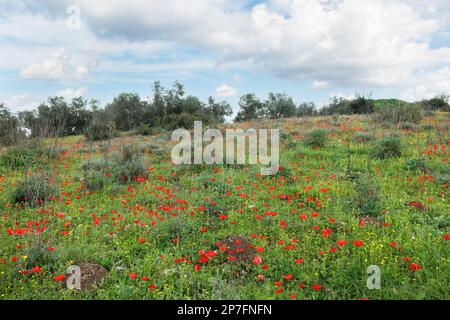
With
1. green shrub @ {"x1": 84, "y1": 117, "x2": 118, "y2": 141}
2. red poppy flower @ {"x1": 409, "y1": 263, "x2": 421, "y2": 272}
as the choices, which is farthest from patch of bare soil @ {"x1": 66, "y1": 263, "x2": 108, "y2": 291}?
green shrub @ {"x1": 84, "y1": 117, "x2": 118, "y2": 141}

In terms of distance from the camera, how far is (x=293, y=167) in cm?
941

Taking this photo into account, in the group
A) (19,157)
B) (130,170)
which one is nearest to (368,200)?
(130,170)

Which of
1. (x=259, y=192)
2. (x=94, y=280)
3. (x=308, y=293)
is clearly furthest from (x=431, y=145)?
(x=94, y=280)

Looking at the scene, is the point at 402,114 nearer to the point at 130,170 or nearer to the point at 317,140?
the point at 317,140

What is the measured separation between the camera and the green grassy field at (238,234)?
4.04 meters

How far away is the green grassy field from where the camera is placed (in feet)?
13.3

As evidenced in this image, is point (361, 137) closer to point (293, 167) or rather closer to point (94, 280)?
point (293, 167)

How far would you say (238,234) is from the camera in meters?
5.49

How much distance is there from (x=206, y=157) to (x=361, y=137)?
6.71 m

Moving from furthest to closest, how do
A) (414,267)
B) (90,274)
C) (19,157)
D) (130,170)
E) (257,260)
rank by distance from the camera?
1. (19,157)
2. (130,170)
3. (257,260)
4. (90,274)
5. (414,267)

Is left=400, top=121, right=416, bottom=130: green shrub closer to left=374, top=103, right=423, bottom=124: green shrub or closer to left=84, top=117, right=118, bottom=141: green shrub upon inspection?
left=374, top=103, right=423, bottom=124: green shrub
